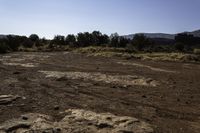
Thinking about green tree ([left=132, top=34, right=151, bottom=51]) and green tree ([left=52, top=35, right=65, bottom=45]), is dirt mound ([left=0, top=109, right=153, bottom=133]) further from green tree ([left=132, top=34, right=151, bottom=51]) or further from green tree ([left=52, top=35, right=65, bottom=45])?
green tree ([left=52, top=35, right=65, bottom=45])

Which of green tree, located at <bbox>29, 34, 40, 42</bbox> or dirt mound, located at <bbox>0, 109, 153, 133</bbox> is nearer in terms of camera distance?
dirt mound, located at <bbox>0, 109, 153, 133</bbox>

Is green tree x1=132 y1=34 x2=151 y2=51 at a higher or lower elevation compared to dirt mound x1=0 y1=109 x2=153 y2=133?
lower

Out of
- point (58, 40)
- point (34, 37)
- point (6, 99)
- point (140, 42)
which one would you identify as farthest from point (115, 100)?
point (34, 37)

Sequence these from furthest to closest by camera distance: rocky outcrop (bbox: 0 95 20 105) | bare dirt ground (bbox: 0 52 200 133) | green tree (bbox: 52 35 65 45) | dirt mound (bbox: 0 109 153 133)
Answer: green tree (bbox: 52 35 65 45)
rocky outcrop (bbox: 0 95 20 105)
bare dirt ground (bbox: 0 52 200 133)
dirt mound (bbox: 0 109 153 133)

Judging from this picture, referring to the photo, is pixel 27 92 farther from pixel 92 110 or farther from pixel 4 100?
pixel 92 110

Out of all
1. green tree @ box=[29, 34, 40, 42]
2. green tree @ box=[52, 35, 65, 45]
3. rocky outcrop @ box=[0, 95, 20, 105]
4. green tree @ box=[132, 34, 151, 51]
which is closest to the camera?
rocky outcrop @ box=[0, 95, 20, 105]

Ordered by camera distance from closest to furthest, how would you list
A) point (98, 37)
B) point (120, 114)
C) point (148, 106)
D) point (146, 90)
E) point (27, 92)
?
point (120, 114), point (148, 106), point (27, 92), point (146, 90), point (98, 37)

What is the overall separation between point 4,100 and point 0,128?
12.5 ft

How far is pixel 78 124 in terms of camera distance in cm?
927

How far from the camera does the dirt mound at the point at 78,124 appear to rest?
8695 millimetres

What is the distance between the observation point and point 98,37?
101938mm

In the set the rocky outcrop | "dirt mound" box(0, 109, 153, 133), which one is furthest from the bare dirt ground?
"dirt mound" box(0, 109, 153, 133)

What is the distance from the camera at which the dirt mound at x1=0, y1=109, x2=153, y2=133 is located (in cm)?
870

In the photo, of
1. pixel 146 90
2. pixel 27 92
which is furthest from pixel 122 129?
pixel 146 90
